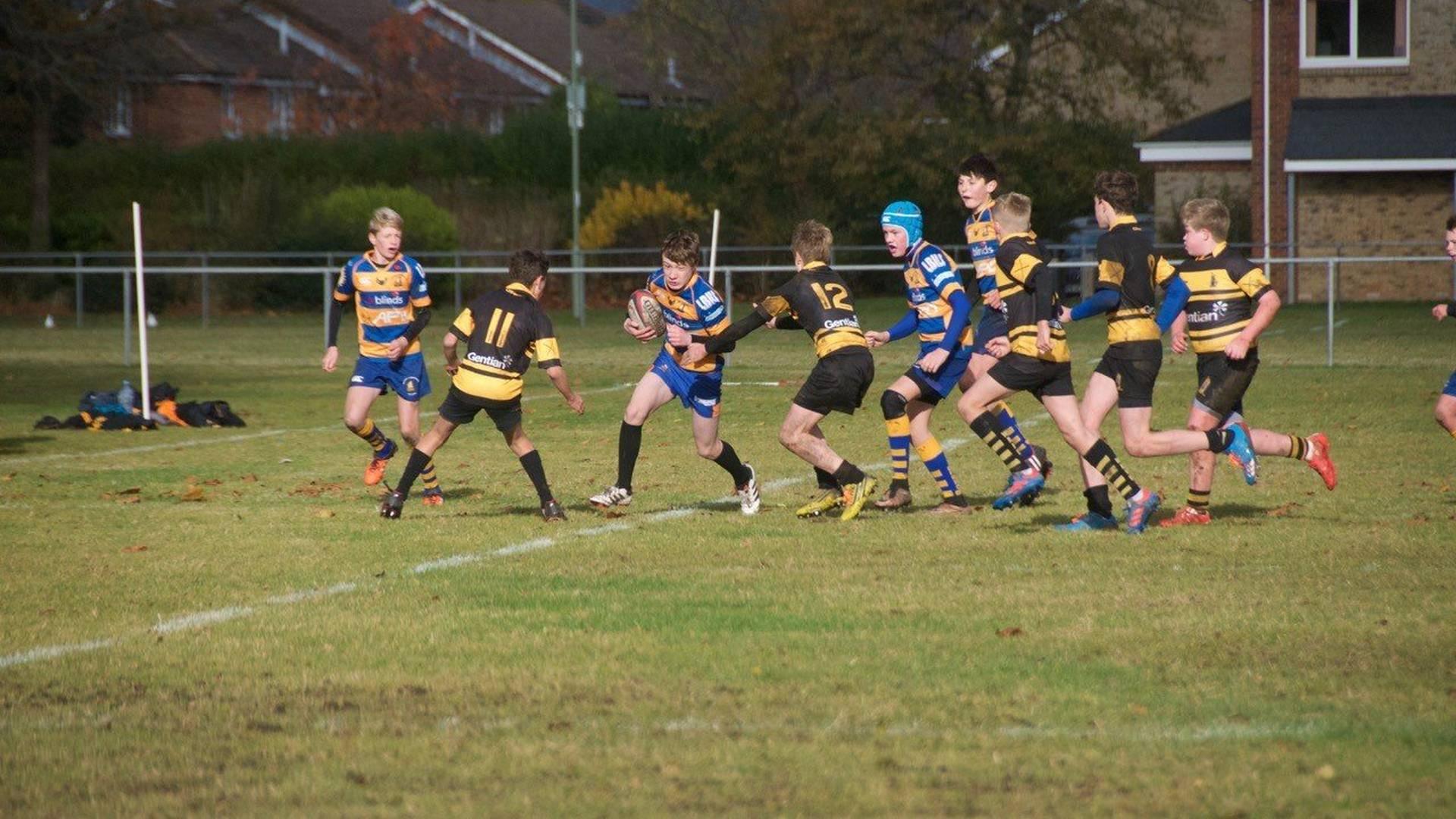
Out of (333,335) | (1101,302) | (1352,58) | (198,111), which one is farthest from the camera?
(198,111)

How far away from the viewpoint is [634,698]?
651 centimetres

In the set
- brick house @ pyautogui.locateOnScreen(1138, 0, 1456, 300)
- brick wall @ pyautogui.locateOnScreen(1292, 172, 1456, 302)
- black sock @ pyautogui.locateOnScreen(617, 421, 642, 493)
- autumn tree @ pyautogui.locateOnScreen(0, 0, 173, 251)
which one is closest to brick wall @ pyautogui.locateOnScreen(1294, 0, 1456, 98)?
brick house @ pyautogui.locateOnScreen(1138, 0, 1456, 300)

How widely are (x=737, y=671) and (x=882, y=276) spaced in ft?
119

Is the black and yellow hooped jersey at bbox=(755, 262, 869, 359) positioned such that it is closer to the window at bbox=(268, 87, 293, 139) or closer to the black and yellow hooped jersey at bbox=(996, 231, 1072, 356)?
the black and yellow hooped jersey at bbox=(996, 231, 1072, 356)

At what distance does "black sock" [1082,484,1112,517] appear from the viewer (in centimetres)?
1012

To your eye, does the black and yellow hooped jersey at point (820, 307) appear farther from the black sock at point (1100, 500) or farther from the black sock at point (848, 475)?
the black sock at point (1100, 500)

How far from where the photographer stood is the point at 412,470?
11.0 metres

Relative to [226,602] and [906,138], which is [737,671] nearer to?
[226,602]

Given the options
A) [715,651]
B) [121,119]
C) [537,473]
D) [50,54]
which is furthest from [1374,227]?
[121,119]

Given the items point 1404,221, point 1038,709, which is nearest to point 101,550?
point 1038,709

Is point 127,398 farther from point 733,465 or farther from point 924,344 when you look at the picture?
point 924,344

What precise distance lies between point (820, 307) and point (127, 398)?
31.8 ft

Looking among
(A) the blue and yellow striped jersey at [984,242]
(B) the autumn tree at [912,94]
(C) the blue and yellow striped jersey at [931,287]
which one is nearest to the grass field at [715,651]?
(C) the blue and yellow striped jersey at [931,287]

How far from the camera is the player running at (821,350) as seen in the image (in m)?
10.6
